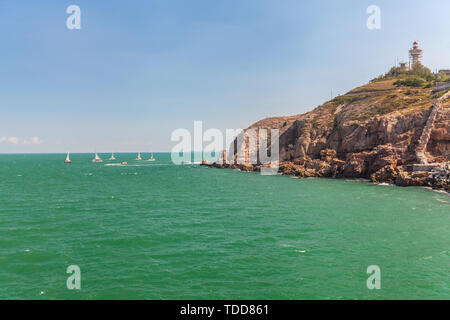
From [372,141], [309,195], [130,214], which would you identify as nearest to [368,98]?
[372,141]

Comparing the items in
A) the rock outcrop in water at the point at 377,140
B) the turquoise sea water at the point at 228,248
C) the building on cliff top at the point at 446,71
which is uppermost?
the building on cliff top at the point at 446,71

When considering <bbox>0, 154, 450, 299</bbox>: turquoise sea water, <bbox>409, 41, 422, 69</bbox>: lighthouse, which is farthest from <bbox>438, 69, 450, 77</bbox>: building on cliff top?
<bbox>0, 154, 450, 299</bbox>: turquoise sea water

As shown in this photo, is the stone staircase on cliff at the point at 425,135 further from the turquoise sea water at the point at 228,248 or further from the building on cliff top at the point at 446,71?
the building on cliff top at the point at 446,71

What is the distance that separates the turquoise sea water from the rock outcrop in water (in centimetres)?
2091

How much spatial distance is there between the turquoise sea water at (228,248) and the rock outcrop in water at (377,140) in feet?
68.6

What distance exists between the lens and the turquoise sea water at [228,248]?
731 inches

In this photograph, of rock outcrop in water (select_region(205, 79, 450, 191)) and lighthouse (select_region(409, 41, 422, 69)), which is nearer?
rock outcrop in water (select_region(205, 79, 450, 191))

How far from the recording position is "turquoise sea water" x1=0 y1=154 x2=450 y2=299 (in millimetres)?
18562

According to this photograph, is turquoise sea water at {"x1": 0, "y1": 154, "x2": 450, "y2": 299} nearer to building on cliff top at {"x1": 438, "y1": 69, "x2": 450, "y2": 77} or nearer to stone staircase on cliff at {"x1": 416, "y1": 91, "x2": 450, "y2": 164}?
stone staircase on cliff at {"x1": 416, "y1": 91, "x2": 450, "y2": 164}

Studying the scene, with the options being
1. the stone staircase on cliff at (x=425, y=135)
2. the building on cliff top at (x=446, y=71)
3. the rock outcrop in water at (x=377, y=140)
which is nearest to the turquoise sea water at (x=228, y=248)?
the rock outcrop in water at (x=377, y=140)

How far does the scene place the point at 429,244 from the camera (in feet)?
84.6

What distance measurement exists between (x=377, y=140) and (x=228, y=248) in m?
67.6

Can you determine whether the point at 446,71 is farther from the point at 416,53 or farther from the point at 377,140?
the point at 377,140
